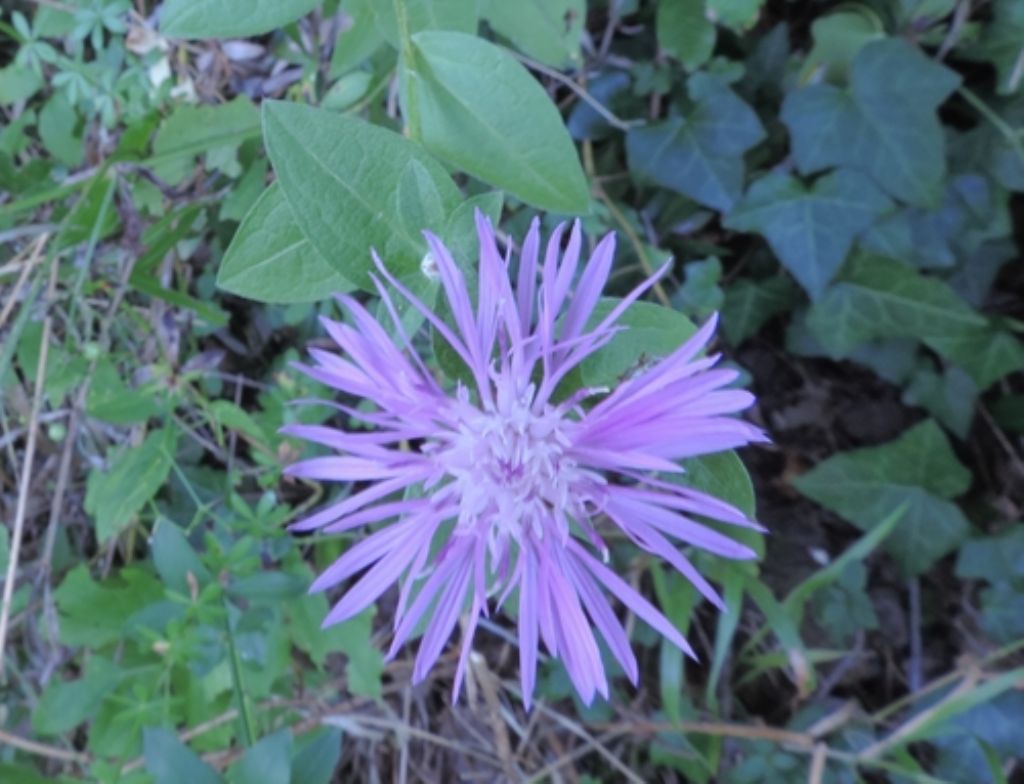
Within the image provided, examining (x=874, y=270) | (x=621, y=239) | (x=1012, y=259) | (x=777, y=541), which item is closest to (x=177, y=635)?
(x=621, y=239)

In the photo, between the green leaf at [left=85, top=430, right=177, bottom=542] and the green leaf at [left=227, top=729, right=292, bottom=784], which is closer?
the green leaf at [left=227, top=729, right=292, bottom=784]

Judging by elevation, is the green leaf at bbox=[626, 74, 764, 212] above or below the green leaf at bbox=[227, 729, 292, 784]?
above

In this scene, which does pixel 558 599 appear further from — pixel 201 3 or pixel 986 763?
pixel 986 763

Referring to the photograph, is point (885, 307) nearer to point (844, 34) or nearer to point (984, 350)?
point (984, 350)

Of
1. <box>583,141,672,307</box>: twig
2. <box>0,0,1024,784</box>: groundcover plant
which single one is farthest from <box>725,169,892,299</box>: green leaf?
<box>583,141,672,307</box>: twig

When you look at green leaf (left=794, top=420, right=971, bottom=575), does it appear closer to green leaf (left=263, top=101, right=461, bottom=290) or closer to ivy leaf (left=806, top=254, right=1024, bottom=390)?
ivy leaf (left=806, top=254, right=1024, bottom=390)

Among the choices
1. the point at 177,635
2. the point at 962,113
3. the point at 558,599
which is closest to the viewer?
the point at 558,599

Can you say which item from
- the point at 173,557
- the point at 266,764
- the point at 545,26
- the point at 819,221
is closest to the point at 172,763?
the point at 266,764

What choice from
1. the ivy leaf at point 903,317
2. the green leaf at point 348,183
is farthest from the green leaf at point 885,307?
the green leaf at point 348,183
